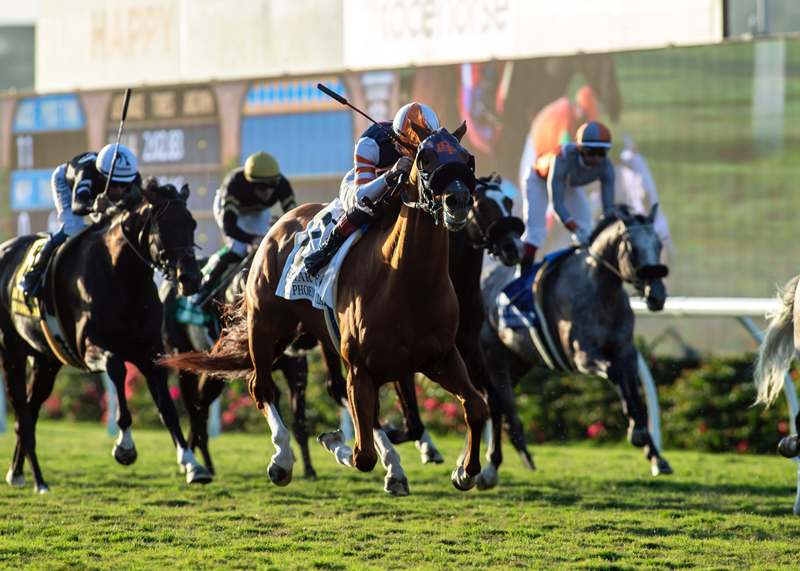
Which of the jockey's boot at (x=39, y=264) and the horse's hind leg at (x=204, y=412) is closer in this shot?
the jockey's boot at (x=39, y=264)

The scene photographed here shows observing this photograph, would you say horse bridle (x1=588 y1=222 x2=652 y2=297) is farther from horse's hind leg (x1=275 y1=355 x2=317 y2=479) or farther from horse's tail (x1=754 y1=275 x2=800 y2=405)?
horse's hind leg (x1=275 y1=355 x2=317 y2=479)

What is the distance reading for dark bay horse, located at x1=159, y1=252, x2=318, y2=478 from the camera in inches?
267

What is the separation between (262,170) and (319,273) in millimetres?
2259

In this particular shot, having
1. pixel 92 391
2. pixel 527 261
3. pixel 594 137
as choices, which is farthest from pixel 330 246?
pixel 92 391

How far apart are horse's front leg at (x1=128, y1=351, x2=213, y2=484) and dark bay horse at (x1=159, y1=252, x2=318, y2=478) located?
941 mm

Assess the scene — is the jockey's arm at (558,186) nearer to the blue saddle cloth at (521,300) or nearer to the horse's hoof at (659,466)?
the blue saddle cloth at (521,300)

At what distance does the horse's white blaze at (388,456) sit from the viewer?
14.4ft

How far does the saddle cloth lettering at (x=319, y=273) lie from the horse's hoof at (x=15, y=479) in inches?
105

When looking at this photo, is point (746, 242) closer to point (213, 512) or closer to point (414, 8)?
point (414, 8)

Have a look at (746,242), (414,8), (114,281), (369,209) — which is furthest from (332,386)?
(414,8)

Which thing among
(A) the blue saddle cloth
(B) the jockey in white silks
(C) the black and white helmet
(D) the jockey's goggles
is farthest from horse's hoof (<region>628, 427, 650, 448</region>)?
(B) the jockey in white silks

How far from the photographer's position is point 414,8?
40.8 ft

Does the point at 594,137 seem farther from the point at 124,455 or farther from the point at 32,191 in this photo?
the point at 32,191

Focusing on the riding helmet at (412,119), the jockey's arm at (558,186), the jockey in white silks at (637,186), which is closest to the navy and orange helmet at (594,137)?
the jockey's arm at (558,186)
